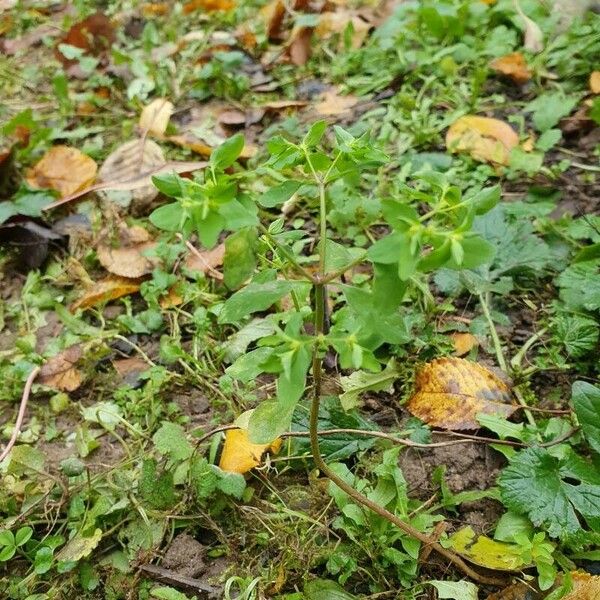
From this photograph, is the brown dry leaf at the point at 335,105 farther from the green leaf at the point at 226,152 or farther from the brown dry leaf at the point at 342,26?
the green leaf at the point at 226,152

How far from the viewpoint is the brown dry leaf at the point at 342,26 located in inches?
108

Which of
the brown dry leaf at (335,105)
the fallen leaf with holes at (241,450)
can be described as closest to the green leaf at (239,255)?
the fallen leaf with holes at (241,450)

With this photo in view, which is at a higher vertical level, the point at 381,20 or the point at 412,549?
the point at 381,20

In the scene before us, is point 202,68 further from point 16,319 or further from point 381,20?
point 16,319

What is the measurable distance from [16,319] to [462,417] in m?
1.34

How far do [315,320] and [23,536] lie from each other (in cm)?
84

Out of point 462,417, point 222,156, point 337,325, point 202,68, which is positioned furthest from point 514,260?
point 202,68

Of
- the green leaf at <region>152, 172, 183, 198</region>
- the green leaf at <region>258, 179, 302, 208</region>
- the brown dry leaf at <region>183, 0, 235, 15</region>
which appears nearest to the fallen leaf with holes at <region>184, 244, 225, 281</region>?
the green leaf at <region>258, 179, 302, 208</region>

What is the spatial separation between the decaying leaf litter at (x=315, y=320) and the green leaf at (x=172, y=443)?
11 millimetres

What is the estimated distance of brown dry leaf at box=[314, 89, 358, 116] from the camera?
96.2 inches

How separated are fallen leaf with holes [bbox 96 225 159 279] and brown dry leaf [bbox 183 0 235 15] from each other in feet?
5.00

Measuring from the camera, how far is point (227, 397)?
1.62m

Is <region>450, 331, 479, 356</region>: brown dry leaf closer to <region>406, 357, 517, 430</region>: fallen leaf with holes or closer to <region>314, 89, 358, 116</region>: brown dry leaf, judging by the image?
<region>406, 357, 517, 430</region>: fallen leaf with holes

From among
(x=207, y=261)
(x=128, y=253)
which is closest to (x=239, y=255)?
(x=207, y=261)
